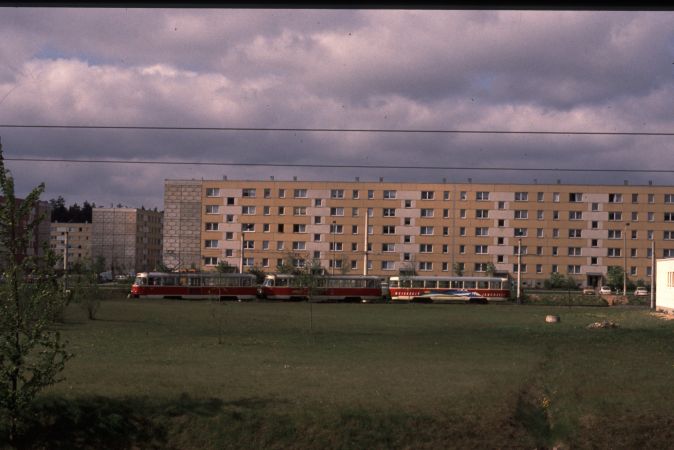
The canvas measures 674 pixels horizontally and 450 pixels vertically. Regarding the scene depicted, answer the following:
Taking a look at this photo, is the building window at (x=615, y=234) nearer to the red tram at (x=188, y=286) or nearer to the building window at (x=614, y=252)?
the building window at (x=614, y=252)

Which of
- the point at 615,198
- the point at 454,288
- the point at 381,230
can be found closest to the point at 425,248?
the point at 381,230

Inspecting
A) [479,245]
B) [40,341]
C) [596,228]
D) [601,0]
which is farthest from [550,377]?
[479,245]

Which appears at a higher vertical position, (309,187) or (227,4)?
(309,187)

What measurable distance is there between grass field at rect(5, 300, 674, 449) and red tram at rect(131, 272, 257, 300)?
44400 mm

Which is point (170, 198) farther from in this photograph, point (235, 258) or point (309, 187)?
point (309, 187)

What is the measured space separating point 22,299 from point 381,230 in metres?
73.5

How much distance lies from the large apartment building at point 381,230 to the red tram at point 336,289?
12.0 ft

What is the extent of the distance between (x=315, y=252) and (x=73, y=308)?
42.1 metres

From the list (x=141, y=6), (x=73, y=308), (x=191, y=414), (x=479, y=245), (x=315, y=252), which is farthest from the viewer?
(x=315, y=252)

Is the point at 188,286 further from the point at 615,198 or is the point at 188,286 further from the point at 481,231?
the point at 615,198

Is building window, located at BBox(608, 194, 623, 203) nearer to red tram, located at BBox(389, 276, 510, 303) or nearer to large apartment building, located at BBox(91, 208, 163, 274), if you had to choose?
red tram, located at BBox(389, 276, 510, 303)

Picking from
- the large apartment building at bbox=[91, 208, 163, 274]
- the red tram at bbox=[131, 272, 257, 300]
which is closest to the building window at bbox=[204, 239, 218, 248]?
the large apartment building at bbox=[91, 208, 163, 274]

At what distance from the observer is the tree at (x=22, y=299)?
13656mm

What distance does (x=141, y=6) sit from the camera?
5.42 metres
